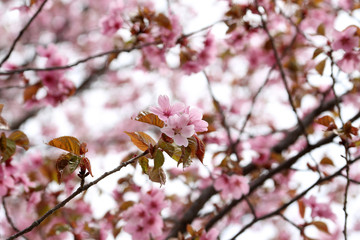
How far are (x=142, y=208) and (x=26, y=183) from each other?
625 millimetres

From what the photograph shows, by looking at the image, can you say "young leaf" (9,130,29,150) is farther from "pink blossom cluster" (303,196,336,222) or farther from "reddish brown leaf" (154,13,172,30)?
"pink blossom cluster" (303,196,336,222)

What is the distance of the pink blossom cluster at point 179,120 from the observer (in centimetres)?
111

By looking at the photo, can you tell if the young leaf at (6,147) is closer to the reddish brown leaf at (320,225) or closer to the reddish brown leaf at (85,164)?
the reddish brown leaf at (85,164)

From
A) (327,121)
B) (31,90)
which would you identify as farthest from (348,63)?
(31,90)

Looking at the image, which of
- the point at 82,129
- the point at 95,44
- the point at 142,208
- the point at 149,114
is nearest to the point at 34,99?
the point at 142,208

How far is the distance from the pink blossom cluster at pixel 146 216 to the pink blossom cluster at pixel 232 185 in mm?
363

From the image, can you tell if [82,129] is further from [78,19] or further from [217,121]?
[217,121]

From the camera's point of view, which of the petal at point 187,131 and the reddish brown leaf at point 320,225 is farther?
the reddish brown leaf at point 320,225

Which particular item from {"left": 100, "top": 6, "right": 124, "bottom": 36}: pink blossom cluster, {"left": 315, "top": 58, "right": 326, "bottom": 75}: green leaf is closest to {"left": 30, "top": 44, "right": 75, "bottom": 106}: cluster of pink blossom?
{"left": 100, "top": 6, "right": 124, "bottom": 36}: pink blossom cluster

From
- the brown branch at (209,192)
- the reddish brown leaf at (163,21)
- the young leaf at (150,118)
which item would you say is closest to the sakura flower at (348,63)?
the brown branch at (209,192)

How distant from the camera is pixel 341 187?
4.37 m

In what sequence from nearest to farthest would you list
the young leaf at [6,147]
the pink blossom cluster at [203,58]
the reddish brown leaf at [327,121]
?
the young leaf at [6,147] < the reddish brown leaf at [327,121] < the pink blossom cluster at [203,58]

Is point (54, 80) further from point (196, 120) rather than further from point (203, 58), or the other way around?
point (196, 120)

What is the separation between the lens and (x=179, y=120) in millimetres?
1113
